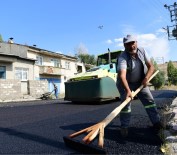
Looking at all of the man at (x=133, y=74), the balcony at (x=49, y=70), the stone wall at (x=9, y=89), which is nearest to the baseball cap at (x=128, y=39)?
the man at (x=133, y=74)

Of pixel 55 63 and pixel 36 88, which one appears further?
pixel 55 63

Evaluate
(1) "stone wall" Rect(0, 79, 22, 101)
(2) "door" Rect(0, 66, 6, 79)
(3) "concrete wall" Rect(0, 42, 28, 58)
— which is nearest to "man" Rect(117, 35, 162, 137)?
(1) "stone wall" Rect(0, 79, 22, 101)

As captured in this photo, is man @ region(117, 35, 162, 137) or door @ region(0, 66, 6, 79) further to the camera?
door @ region(0, 66, 6, 79)

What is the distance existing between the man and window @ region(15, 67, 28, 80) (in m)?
26.5

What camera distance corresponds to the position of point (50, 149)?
4066 mm

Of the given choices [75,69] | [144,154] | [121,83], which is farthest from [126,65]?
[75,69]

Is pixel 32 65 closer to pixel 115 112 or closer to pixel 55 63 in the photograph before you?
pixel 55 63

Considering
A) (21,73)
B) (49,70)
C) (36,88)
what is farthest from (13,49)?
(49,70)

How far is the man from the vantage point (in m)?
4.57

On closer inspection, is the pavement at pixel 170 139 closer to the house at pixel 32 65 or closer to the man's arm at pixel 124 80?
the man's arm at pixel 124 80

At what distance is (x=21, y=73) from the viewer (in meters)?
31.0

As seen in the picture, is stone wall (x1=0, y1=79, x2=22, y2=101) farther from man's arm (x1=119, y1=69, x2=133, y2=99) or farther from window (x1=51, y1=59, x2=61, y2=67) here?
man's arm (x1=119, y1=69, x2=133, y2=99)

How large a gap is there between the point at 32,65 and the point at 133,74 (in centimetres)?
2863

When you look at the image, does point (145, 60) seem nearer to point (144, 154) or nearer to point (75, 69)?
point (144, 154)
